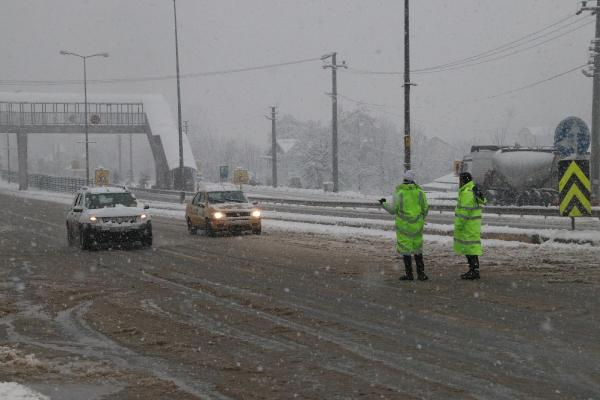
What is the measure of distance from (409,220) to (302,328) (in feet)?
14.4

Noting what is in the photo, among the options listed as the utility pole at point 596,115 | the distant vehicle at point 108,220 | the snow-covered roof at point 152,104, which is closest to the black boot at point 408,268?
the distant vehicle at point 108,220

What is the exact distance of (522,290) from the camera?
11.8 m

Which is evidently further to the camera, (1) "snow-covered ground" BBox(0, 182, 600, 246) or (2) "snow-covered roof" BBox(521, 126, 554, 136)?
(2) "snow-covered roof" BBox(521, 126, 554, 136)

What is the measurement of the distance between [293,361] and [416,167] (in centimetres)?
11835

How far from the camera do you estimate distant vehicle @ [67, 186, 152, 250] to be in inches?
772

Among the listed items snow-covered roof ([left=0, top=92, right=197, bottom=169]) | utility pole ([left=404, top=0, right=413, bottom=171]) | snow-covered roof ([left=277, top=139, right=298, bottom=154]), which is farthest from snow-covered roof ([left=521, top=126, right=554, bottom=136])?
utility pole ([left=404, top=0, right=413, bottom=171])

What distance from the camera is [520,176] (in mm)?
39062

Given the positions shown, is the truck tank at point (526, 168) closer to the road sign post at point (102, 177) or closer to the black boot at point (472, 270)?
the black boot at point (472, 270)

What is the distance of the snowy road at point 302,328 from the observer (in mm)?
6633

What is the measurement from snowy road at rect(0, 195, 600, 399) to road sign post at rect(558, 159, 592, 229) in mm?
1985

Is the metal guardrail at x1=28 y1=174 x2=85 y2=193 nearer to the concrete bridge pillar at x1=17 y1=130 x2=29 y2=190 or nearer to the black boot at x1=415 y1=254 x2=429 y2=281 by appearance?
the concrete bridge pillar at x1=17 y1=130 x2=29 y2=190

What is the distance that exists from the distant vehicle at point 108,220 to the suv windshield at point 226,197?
4.05 m

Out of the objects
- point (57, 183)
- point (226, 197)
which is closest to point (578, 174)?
point (226, 197)

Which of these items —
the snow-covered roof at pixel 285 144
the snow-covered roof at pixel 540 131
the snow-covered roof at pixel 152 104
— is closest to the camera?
the snow-covered roof at pixel 152 104
